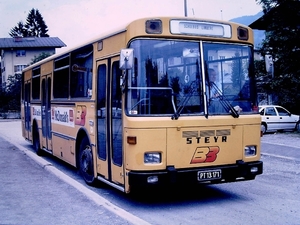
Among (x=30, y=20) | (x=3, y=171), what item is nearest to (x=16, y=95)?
(x=30, y=20)

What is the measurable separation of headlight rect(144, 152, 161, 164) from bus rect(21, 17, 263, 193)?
2 cm

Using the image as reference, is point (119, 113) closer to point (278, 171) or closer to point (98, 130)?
point (98, 130)

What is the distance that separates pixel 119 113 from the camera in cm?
712

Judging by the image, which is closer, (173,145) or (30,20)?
(173,145)

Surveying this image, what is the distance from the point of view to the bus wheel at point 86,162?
28.5 ft

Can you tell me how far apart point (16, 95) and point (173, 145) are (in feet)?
177

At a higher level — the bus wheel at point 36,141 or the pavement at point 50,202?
the bus wheel at point 36,141

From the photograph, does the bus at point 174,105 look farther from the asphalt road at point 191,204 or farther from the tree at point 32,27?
the tree at point 32,27

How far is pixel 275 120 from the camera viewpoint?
21766 mm

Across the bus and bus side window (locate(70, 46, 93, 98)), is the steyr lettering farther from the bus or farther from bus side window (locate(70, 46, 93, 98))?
bus side window (locate(70, 46, 93, 98))

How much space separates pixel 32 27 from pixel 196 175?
8973 cm

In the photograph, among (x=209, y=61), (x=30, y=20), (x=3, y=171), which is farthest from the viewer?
(x=30, y=20)

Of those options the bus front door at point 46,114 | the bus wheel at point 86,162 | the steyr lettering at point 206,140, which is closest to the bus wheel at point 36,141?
the bus front door at point 46,114

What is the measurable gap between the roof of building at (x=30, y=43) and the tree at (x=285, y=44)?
56168 millimetres
